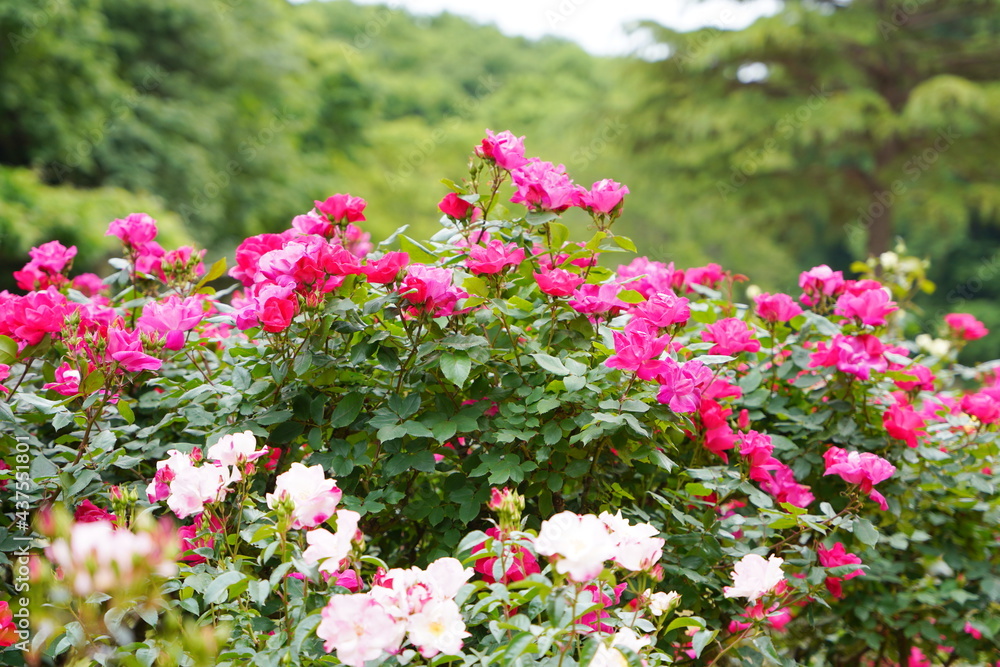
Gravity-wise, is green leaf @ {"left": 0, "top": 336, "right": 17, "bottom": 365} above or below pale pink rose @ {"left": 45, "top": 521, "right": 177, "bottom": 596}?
above

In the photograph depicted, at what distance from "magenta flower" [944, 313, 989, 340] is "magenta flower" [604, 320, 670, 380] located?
1.89m

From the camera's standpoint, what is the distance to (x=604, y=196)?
5.01 feet

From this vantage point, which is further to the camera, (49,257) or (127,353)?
(49,257)

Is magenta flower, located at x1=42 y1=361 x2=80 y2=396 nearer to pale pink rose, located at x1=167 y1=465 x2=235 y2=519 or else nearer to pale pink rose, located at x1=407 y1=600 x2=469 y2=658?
pale pink rose, located at x1=167 y1=465 x2=235 y2=519

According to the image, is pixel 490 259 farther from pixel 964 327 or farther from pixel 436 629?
pixel 964 327

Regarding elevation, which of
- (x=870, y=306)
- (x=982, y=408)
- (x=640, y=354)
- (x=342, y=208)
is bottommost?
(x=640, y=354)

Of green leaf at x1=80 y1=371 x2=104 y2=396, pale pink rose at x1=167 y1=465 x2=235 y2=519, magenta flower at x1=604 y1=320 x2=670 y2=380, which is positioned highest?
green leaf at x1=80 y1=371 x2=104 y2=396

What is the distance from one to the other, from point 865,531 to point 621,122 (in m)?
10.5

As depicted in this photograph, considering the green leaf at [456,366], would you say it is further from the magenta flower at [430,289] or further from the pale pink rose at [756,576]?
Result: the pale pink rose at [756,576]

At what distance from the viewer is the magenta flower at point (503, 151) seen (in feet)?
5.03

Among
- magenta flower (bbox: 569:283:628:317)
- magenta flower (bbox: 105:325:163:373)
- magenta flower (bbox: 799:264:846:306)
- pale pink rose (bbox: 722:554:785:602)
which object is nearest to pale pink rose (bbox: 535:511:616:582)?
pale pink rose (bbox: 722:554:785:602)

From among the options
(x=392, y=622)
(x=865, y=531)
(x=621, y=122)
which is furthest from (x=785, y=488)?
(x=621, y=122)

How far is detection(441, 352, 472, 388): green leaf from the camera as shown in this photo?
1307 mm

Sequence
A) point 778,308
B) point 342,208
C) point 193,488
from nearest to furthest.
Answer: point 193,488
point 342,208
point 778,308
